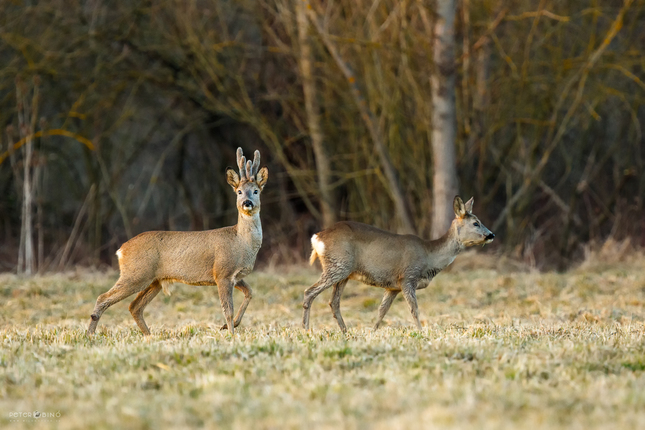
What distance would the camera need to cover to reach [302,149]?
18.8 meters

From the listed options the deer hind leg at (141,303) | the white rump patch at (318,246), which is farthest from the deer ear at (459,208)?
the deer hind leg at (141,303)

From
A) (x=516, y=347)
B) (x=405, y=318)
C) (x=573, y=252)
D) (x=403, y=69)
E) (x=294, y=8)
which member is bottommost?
(x=573, y=252)

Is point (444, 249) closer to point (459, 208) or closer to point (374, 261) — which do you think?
point (459, 208)

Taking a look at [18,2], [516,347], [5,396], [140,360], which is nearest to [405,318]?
[516,347]

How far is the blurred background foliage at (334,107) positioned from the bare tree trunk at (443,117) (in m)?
0.35

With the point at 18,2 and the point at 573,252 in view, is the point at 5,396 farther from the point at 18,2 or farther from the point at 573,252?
the point at 573,252

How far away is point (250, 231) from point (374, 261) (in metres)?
1.34

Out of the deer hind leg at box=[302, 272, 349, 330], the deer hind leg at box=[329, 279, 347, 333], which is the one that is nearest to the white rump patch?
the deer hind leg at box=[302, 272, 349, 330]

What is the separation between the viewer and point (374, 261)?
8.84 meters

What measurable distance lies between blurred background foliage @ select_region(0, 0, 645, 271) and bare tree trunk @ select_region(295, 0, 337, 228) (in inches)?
7.8

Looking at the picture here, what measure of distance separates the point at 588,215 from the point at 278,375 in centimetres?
1577

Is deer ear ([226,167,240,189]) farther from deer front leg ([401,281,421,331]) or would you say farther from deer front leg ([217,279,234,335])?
deer front leg ([401,281,421,331])

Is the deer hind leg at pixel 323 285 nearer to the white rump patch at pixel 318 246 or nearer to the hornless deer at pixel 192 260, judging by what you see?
the white rump patch at pixel 318 246

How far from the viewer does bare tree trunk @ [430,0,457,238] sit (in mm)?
14922
